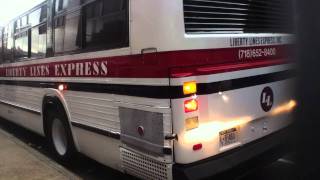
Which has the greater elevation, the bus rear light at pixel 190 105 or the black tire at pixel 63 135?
the bus rear light at pixel 190 105

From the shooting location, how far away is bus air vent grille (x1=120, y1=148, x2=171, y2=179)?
13.6 feet

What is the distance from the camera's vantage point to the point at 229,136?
4.39m

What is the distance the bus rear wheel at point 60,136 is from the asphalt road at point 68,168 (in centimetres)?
19

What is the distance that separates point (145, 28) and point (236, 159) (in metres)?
1.55

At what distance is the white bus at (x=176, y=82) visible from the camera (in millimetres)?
3988

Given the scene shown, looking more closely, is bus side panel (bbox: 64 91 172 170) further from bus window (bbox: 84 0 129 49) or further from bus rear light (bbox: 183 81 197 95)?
bus window (bbox: 84 0 129 49)

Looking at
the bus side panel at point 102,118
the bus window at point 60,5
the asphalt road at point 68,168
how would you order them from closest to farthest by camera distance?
the bus side panel at point 102,118, the asphalt road at point 68,168, the bus window at point 60,5

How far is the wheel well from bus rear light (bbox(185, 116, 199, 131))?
2.74m

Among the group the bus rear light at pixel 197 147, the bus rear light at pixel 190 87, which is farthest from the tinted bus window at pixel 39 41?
the bus rear light at pixel 197 147

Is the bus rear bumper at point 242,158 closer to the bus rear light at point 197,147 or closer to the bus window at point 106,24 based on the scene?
the bus rear light at point 197,147

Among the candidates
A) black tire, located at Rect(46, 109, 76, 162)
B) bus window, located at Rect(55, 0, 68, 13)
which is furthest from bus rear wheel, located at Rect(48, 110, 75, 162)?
bus window, located at Rect(55, 0, 68, 13)

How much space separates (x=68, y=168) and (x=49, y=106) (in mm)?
994

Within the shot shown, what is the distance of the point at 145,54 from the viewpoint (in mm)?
4148

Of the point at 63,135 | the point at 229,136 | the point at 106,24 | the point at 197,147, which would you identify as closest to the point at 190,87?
the point at 197,147
